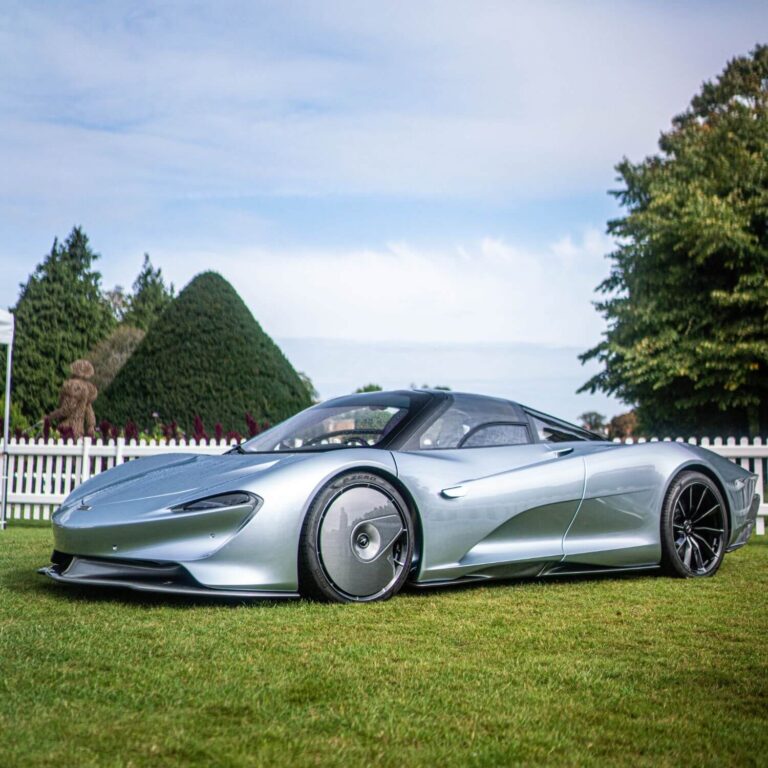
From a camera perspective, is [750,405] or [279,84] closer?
[279,84]

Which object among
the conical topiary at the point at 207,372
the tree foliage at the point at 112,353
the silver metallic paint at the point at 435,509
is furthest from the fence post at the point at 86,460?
the tree foliage at the point at 112,353

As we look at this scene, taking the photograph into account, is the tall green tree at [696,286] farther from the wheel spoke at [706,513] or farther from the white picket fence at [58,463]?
the wheel spoke at [706,513]

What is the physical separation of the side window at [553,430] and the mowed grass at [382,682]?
4.33 feet

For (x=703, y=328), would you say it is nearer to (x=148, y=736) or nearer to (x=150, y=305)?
(x=148, y=736)

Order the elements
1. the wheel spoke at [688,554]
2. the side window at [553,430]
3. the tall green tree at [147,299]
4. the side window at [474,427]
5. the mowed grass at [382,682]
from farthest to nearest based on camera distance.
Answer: the tall green tree at [147,299] < the wheel spoke at [688,554] < the side window at [553,430] < the side window at [474,427] < the mowed grass at [382,682]

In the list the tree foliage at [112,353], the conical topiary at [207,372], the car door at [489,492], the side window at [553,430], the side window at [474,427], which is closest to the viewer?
the car door at [489,492]

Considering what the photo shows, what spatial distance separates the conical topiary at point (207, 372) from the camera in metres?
18.3

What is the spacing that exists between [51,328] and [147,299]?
53.1 ft

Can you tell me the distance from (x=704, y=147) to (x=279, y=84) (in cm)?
2125

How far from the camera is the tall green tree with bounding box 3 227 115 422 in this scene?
154 ft

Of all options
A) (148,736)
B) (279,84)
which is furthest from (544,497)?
(279,84)

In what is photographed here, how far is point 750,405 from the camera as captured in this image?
89.5 feet

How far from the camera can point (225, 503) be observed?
4.95 m

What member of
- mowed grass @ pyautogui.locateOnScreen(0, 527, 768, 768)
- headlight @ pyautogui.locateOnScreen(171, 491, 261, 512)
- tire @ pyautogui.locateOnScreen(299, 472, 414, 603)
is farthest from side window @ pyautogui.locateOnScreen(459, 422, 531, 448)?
headlight @ pyautogui.locateOnScreen(171, 491, 261, 512)
